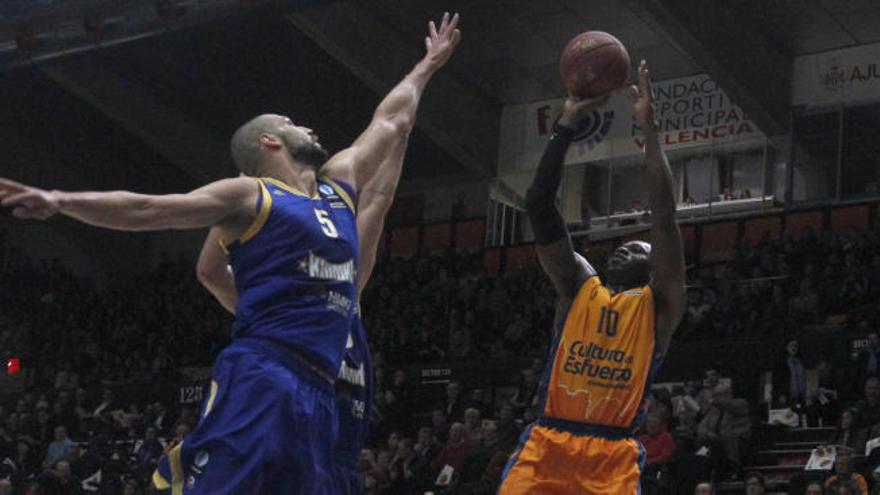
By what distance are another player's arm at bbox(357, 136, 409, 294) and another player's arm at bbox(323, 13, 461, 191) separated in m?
0.09

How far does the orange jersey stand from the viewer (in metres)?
5.86

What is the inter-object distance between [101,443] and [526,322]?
6.07m

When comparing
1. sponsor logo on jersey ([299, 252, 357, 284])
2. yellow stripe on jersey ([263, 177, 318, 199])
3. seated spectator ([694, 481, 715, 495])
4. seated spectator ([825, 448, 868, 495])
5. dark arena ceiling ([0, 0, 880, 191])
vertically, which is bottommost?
seated spectator ([694, 481, 715, 495])

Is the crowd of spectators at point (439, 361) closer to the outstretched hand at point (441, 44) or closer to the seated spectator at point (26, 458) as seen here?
the seated spectator at point (26, 458)

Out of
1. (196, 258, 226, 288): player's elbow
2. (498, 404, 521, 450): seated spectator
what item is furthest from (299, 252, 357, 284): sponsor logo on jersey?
(498, 404, 521, 450): seated spectator

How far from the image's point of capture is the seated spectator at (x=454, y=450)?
15.0 m

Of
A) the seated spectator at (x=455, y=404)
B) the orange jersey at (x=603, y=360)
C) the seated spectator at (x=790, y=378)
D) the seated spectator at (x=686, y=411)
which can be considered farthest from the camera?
the seated spectator at (x=455, y=404)

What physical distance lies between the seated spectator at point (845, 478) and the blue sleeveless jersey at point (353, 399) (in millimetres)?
7973

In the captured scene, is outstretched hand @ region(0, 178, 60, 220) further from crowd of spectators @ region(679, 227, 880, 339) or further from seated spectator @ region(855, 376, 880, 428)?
crowd of spectators @ region(679, 227, 880, 339)

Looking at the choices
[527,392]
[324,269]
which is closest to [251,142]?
[324,269]

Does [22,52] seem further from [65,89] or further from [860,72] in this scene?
[860,72]

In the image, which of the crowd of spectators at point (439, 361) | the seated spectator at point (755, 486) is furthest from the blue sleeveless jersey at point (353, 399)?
the crowd of spectators at point (439, 361)

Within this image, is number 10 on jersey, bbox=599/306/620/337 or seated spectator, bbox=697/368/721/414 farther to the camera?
seated spectator, bbox=697/368/721/414

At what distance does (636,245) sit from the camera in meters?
6.32
